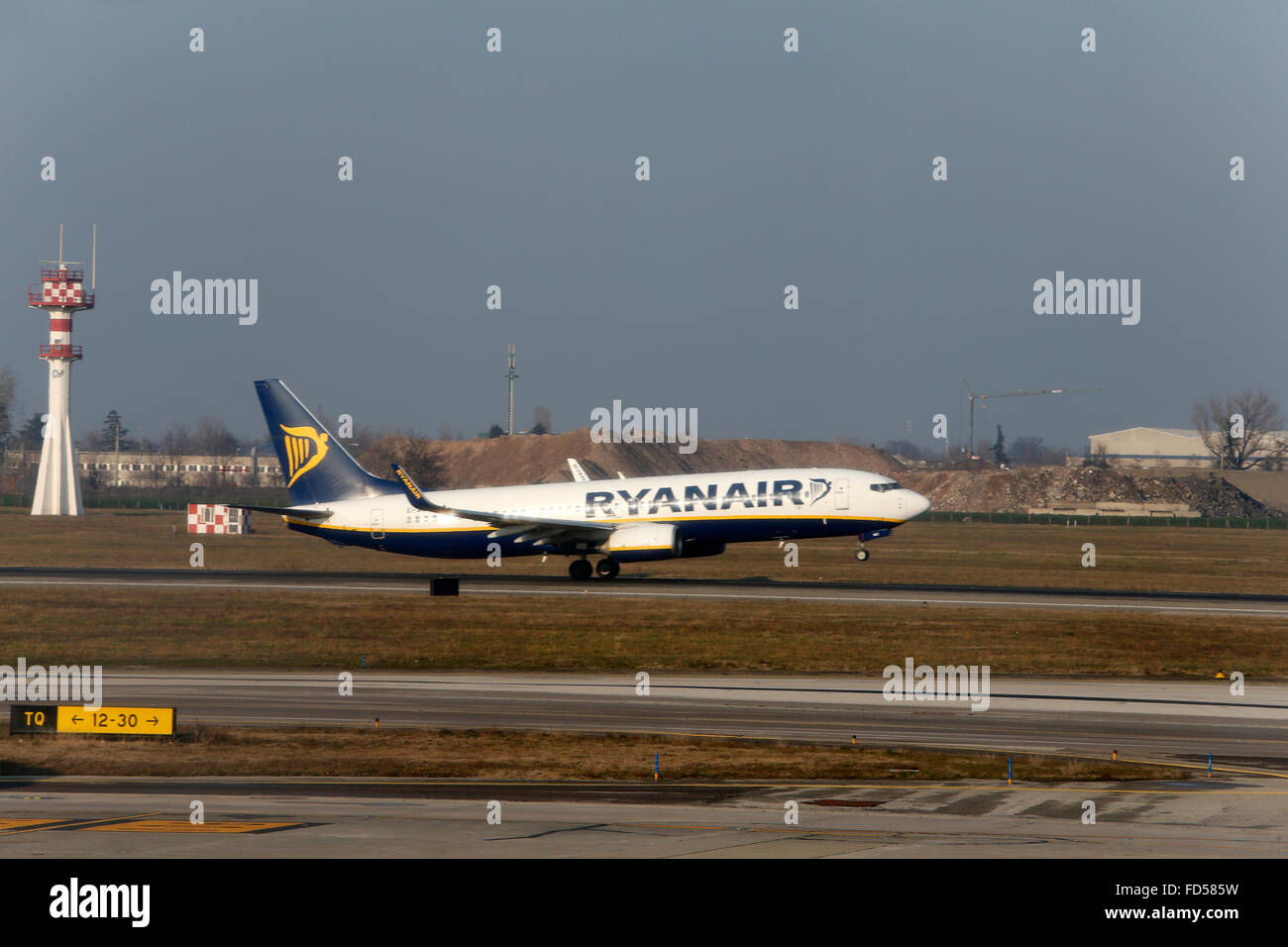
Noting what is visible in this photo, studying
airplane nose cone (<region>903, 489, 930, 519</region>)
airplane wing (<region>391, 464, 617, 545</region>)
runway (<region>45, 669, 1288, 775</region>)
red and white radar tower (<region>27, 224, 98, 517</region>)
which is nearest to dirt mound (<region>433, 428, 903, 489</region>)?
red and white radar tower (<region>27, 224, 98, 517</region>)

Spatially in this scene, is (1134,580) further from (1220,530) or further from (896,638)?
(1220,530)

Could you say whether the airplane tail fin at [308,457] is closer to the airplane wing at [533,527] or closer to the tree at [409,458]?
the airplane wing at [533,527]

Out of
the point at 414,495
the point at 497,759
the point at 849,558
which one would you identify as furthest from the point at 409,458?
the point at 497,759

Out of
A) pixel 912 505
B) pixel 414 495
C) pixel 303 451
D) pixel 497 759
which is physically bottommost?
pixel 497 759

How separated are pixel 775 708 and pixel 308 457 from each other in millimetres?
37964

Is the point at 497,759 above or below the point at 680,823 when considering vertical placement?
below

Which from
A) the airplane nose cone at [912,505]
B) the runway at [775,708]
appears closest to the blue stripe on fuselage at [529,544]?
the airplane nose cone at [912,505]

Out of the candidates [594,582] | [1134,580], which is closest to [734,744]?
[594,582]

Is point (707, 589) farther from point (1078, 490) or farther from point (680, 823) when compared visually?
point (1078, 490)

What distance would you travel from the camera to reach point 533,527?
60.2 m

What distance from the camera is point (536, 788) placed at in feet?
77.2

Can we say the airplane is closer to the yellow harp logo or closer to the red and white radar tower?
the yellow harp logo
